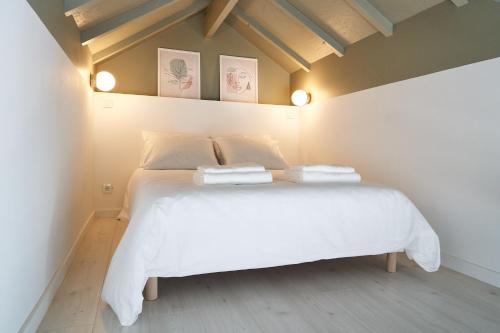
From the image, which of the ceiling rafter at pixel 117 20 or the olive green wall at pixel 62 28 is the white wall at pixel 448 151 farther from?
the olive green wall at pixel 62 28

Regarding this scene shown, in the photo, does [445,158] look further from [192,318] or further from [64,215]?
[64,215]

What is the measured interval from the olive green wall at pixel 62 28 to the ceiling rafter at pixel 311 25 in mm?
1787

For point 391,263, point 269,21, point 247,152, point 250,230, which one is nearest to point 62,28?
point 250,230

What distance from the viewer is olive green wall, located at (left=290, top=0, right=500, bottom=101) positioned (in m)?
2.06

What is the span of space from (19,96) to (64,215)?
3.23 feet

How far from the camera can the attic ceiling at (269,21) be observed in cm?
257

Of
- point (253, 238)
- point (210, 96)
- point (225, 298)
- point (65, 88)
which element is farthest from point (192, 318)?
point (210, 96)

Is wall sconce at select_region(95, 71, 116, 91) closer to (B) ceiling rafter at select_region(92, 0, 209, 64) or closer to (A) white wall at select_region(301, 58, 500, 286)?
(B) ceiling rafter at select_region(92, 0, 209, 64)

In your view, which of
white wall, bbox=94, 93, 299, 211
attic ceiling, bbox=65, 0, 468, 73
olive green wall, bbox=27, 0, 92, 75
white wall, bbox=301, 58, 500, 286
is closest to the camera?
olive green wall, bbox=27, 0, 92, 75

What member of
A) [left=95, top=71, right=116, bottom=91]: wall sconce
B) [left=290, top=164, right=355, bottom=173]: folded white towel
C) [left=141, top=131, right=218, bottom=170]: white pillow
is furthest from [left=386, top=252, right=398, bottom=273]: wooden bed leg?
[left=95, top=71, right=116, bottom=91]: wall sconce

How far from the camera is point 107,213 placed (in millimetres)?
3463

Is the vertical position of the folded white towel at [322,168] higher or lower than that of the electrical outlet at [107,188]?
higher

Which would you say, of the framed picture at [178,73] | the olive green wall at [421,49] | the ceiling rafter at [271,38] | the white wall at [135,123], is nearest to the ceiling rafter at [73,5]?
the white wall at [135,123]

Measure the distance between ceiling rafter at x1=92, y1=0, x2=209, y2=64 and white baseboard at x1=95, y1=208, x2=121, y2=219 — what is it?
1.51 m
